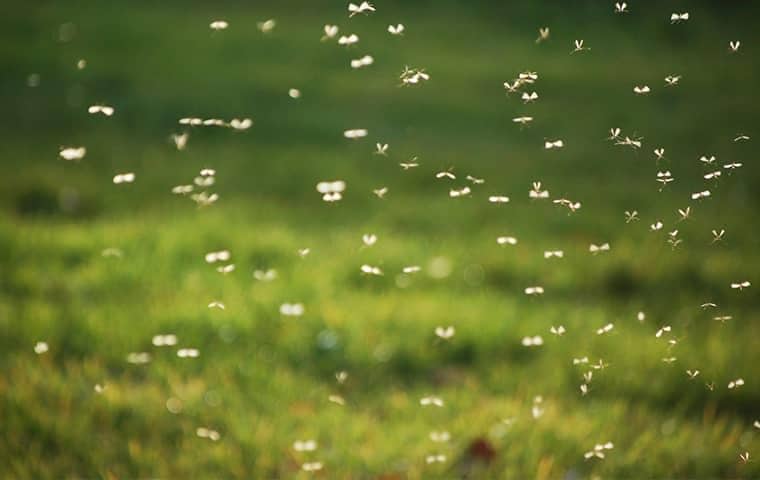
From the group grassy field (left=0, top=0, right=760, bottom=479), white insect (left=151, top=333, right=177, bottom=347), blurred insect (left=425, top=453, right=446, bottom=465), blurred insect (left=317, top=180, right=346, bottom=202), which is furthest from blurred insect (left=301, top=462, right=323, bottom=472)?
white insect (left=151, top=333, right=177, bottom=347)

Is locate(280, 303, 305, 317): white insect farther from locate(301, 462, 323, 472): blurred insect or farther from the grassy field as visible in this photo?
locate(301, 462, 323, 472): blurred insect

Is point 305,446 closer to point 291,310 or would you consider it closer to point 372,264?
point 291,310

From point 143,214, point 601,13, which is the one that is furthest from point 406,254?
point 601,13

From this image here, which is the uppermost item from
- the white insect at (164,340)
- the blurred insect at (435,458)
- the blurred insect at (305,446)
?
the blurred insect at (435,458)

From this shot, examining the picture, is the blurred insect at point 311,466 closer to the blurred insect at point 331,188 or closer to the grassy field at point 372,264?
the grassy field at point 372,264

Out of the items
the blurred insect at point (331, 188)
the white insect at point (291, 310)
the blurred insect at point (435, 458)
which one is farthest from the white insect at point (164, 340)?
the blurred insect at point (435, 458)

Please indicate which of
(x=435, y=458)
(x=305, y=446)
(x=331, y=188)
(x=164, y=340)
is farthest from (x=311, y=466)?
(x=331, y=188)
